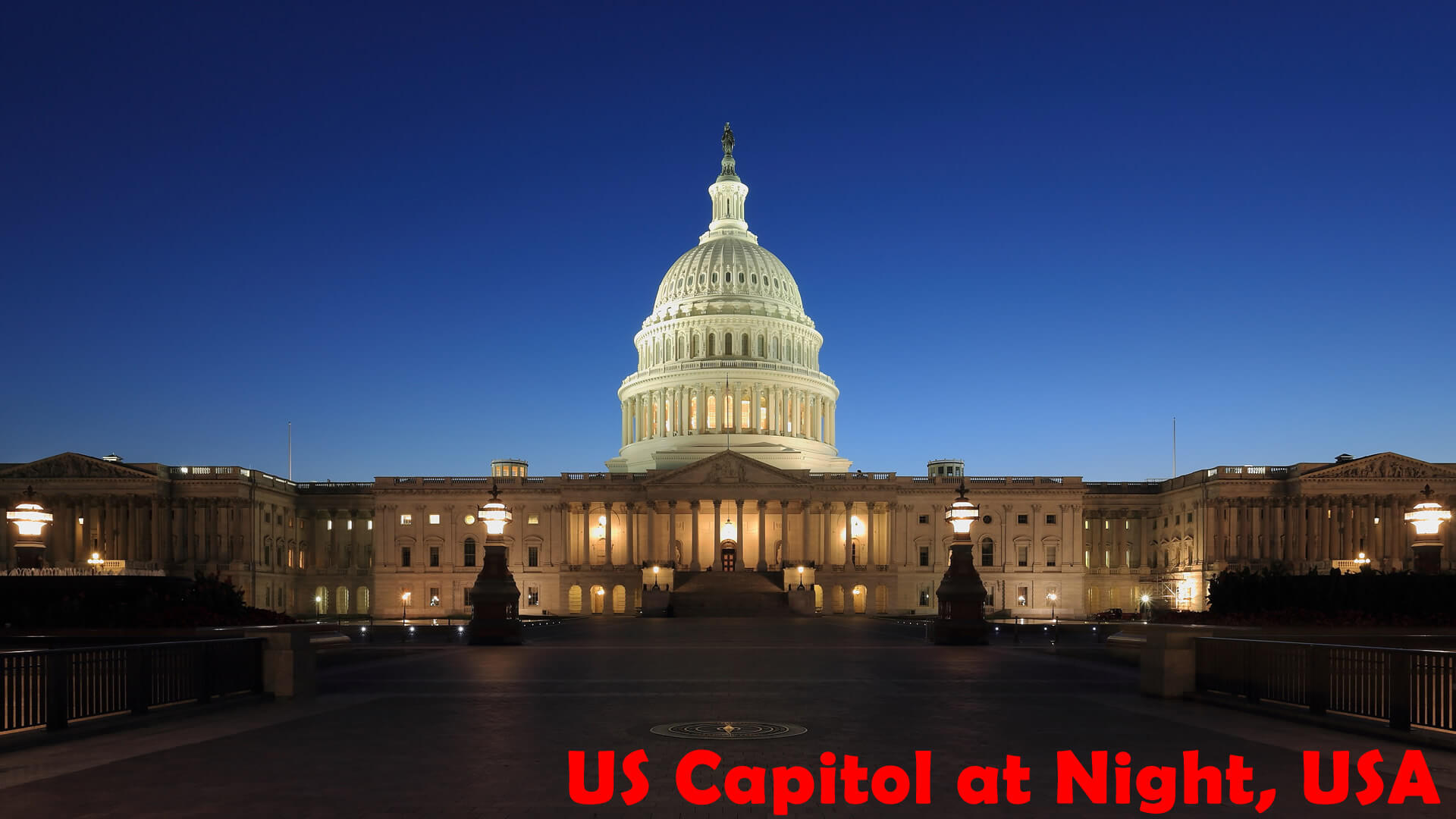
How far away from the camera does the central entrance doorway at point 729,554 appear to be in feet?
408

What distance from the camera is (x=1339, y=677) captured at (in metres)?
19.8

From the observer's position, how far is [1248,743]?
18.0 meters

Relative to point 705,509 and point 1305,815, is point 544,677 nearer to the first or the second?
point 1305,815

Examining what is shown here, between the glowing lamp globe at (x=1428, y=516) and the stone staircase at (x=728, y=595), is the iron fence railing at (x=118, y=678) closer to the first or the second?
the glowing lamp globe at (x=1428, y=516)

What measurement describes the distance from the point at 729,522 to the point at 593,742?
10933 cm

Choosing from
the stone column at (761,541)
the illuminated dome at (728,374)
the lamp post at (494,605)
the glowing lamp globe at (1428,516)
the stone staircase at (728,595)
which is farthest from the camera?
the illuminated dome at (728,374)

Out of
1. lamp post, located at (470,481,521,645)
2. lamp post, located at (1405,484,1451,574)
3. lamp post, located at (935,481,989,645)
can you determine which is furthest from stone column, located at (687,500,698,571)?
lamp post, located at (1405,484,1451,574)

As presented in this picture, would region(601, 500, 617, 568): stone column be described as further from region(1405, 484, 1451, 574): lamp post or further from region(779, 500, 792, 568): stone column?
region(1405, 484, 1451, 574): lamp post

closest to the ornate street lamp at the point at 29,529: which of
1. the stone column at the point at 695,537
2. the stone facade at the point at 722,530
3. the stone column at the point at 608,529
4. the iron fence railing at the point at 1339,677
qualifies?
the iron fence railing at the point at 1339,677

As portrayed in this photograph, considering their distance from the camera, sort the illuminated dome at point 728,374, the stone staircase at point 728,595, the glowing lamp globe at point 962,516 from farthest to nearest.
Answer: the illuminated dome at point 728,374 → the stone staircase at point 728,595 → the glowing lamp globe at point 962,516

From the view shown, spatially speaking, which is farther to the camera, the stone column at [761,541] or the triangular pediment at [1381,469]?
the stone column at [761,541]

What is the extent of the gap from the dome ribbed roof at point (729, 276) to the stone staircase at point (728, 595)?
48036mm

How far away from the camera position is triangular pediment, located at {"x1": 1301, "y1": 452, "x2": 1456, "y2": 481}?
11750 centimetres

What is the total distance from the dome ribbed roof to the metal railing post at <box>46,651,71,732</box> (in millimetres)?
130202
